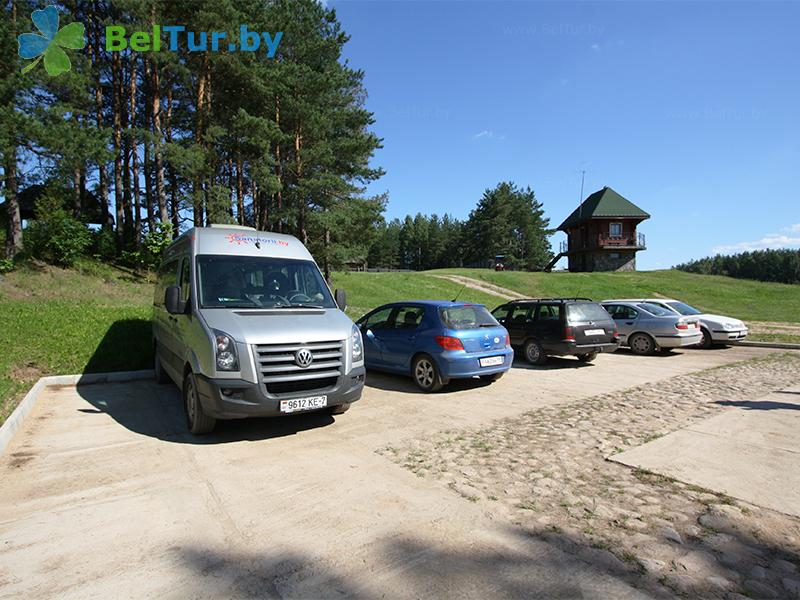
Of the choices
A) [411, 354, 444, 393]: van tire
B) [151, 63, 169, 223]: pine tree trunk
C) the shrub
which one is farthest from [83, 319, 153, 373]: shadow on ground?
[151, 63, 169, 223]: pine tree trunk

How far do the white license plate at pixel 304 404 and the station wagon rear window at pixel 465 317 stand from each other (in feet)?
10.3

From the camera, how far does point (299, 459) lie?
183 inches

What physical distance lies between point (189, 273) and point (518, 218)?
246ft

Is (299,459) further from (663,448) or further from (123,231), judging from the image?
(123,231)

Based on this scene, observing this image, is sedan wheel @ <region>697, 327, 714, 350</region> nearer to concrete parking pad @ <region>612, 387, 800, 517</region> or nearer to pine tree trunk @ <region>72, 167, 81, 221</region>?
concrete parking pad @ <region>612, 387, 800, 517</region>

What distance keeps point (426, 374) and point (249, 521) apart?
15.9 feet

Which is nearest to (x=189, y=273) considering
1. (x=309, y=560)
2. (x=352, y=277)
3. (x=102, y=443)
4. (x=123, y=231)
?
(x=102, y=443)

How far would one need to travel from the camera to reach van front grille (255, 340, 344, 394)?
4.97 m

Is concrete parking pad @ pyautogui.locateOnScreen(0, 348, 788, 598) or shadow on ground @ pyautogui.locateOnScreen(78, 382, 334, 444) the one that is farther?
shadow on ground @ pyautogui.locateOnScreen(78, 382, 334, 444)

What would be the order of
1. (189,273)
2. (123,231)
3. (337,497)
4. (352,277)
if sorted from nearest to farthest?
(337,497) < (189,273) < (123,231) < (352,277)

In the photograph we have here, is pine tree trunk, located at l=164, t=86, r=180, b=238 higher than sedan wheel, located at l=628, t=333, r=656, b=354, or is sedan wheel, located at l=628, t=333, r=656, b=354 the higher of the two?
pine tree trunk, located at l=164, t=86, r=180, b=238

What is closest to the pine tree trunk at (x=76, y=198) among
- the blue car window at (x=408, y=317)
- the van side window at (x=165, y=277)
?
the van side window at (x=165, y=277)

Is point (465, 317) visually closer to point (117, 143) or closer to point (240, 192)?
point (117, 143)

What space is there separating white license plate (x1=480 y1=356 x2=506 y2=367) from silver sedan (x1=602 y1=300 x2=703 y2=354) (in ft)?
22.4
